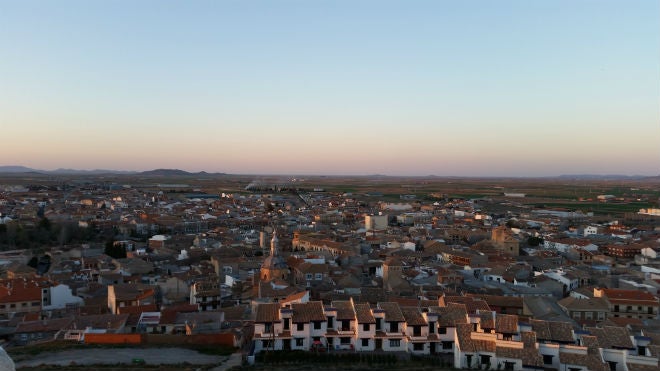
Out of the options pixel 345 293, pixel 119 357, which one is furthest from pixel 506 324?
pixel 119 357

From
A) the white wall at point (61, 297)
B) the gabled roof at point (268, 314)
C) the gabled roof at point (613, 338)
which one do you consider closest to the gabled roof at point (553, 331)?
the gabled roof at point (613, 338)

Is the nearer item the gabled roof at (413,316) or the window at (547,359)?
the window at (547,359)

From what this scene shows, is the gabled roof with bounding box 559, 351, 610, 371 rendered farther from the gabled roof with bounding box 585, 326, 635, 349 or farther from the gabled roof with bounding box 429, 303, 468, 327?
the gabled roof with bounding box 429, 303, 468, 327

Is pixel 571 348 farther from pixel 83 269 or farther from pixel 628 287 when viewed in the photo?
pixel 83 269

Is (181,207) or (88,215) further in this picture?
(181,207)

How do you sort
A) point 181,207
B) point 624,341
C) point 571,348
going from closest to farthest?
point 571,348, point 624,341, point 181,207

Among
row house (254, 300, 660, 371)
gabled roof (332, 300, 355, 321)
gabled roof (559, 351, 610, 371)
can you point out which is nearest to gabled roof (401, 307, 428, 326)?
row house (254, 300, 660, 371)

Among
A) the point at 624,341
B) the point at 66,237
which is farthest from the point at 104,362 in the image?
the point at 66,237

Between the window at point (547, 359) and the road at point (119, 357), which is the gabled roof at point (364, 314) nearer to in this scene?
the road at point (119, 357)
